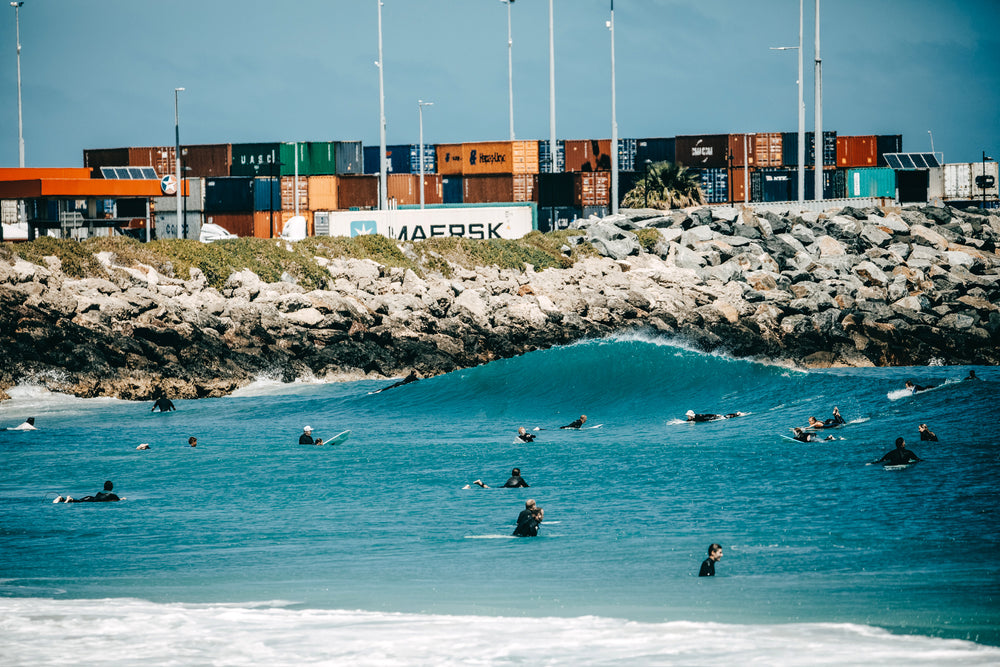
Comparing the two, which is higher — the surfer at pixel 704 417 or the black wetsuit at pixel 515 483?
the surfer at pixel 704 417

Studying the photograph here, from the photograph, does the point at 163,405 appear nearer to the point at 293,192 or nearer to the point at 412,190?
the point at 293,192

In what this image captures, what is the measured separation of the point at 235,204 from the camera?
70.4 metres

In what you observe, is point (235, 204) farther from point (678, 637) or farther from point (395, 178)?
point (678, 637)

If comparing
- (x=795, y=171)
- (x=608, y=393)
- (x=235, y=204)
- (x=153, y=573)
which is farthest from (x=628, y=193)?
(x=153, y=573)

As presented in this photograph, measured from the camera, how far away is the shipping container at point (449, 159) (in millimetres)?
79562

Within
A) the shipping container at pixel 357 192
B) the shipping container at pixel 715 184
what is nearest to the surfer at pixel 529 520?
the shipping container at pixel 357 192

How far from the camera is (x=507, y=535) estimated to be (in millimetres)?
22594

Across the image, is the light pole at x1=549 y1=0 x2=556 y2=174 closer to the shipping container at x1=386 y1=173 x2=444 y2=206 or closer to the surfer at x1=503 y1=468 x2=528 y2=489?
the shipping container at x1=386 y1=173 x2=444 y2=206

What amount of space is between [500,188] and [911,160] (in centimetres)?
2925

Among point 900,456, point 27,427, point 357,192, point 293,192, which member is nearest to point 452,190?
point 357,192

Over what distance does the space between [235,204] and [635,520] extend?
52140mm

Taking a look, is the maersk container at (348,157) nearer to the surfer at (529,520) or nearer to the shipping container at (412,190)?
the shipping container at (412,190)

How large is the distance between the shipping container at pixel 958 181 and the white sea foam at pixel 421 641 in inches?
2779

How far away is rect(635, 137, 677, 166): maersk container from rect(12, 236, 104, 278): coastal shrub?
141 feet
